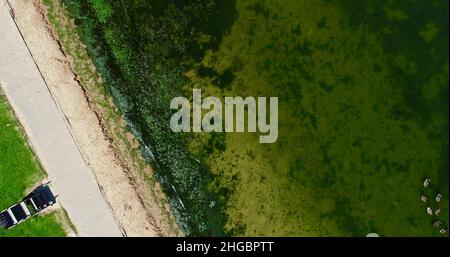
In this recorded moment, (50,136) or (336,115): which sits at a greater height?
(50,136)

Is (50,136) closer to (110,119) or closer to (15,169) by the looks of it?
(15,169)

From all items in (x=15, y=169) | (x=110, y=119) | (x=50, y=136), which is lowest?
(x=15, y=169)

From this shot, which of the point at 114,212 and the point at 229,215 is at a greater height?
the point at 114,212

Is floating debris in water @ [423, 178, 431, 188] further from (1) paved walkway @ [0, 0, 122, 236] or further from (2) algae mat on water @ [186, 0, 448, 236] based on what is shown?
(1) paved walkway @ [0, 0, 122, 236]

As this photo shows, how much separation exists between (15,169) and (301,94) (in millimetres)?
6217

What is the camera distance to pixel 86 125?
11617 millimetres

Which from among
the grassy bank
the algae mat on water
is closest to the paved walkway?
the grassy bank

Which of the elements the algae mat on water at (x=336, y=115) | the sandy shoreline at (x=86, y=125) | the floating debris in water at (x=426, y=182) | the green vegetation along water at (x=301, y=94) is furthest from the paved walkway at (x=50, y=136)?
Result: the floating debris in water at (x=426, y=182)

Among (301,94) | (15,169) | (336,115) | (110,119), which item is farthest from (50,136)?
(336,115)
